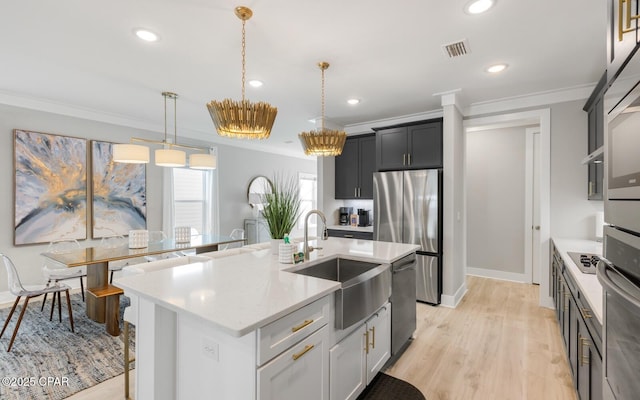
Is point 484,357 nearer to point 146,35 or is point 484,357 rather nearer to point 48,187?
point 146,35

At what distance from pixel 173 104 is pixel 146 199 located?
1806 millimetres

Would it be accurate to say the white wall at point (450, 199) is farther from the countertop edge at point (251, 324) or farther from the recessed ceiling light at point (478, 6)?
the countertop edge at point (251, 324)

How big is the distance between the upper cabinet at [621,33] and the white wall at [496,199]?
15.1ft

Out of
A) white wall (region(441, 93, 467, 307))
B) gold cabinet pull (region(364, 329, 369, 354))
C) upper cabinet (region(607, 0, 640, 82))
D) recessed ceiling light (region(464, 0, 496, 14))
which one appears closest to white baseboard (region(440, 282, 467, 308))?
white wall (region(441, 93, 467, 307))

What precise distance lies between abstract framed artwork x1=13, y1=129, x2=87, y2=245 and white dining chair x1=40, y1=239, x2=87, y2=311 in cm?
18

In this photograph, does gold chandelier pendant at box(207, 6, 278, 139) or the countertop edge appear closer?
the countertop edge

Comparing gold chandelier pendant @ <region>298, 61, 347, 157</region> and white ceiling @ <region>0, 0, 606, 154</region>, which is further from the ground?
white ceiling @ <region>0, 0, 606, 154</region>

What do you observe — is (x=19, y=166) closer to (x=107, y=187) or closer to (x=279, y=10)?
(x=107, y=187)

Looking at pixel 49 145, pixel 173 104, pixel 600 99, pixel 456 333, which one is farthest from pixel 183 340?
pixel 49 145

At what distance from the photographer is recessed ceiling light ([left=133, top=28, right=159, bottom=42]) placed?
7.64 feet

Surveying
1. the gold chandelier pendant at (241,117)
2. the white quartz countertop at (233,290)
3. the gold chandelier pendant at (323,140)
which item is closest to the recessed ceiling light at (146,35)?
the gold chandelier pendant at (241,117)

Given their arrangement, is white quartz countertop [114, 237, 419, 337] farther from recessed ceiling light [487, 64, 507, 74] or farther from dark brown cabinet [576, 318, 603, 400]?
recessed ceiling light [487, 64, 507, 74]

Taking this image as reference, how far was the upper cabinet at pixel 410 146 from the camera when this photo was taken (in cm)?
405

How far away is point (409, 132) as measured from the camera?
14.0 feet
